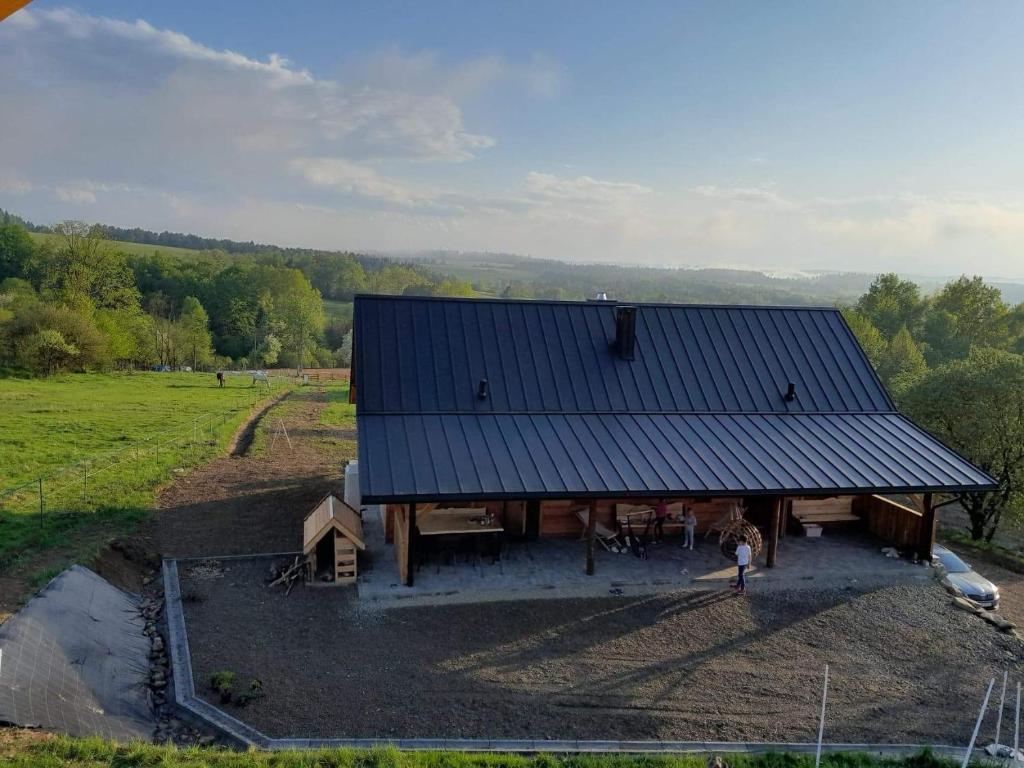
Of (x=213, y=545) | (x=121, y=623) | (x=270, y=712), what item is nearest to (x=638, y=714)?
(x=270, y=712)

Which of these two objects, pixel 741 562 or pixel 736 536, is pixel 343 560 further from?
pixel 736 536

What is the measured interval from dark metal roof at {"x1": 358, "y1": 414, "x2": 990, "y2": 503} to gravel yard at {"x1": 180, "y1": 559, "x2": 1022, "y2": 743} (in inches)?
83.2

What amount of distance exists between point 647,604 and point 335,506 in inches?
244

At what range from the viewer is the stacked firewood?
1191cm

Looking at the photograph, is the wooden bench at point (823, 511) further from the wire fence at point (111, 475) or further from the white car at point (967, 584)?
the wire fence at point (111, 475)

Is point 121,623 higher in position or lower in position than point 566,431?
lower

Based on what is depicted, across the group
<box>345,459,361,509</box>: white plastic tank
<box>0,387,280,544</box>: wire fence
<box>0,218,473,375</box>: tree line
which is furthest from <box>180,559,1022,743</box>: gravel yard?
<box>0,218,473,375</box>: tree line

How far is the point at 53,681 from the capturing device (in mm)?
7863

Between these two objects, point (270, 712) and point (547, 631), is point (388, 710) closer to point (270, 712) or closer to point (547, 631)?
point (270, 712)

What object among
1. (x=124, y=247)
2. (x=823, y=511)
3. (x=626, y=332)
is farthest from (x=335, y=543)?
(x=124, y=247)

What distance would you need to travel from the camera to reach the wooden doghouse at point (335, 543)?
38.9 ft

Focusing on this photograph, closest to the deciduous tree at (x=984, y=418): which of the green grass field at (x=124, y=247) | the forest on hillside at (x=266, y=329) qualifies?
the forest on hillside at (x=266, y=329)

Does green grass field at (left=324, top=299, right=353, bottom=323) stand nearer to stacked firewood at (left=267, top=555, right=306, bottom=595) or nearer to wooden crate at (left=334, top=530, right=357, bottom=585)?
stacked firewood at (left=267, top=555, right=306, bottom=595)

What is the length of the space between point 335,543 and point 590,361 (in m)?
7.15
